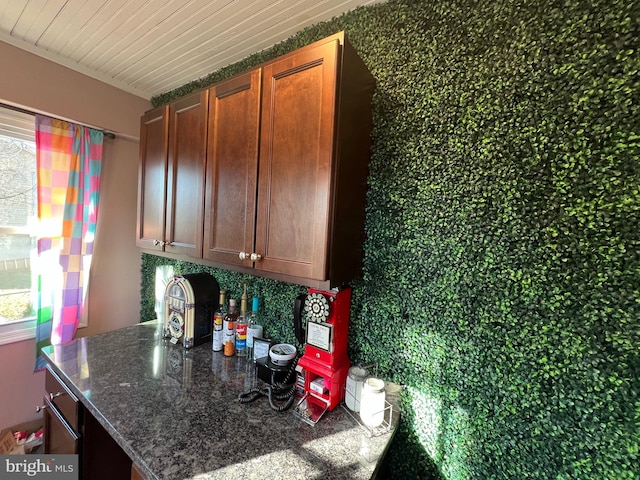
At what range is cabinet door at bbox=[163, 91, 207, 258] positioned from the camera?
1316 millimetres

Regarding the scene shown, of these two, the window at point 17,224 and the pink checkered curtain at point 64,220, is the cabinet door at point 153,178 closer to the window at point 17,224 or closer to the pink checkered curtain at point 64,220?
the pink checkered curtain at point 64,220

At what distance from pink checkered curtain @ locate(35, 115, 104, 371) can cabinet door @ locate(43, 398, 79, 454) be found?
70cm

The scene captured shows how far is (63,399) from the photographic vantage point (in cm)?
119

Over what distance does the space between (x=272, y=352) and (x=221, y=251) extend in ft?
1.74

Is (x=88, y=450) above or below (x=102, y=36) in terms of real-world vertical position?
below

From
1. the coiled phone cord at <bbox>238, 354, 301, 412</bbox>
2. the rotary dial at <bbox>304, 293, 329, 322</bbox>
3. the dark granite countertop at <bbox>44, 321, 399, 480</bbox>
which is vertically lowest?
the dark granite countertop at <bbox>44, 321, 399, 480</bbox>

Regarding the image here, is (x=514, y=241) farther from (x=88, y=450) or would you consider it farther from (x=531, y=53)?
(x=88, y=450)

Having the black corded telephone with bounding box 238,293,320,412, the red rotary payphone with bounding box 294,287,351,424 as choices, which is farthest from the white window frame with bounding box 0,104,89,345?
the red rotary payphone with bounding box 294,287,351,424

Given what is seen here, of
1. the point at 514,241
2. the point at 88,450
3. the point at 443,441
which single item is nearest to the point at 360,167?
the point at 514,241

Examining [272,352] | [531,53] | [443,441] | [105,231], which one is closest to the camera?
[531,53]

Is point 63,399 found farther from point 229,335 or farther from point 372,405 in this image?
point 372,405

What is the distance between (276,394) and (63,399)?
99 cm

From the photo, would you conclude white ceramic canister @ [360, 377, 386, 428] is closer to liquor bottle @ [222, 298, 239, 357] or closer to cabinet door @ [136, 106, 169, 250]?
liquor bottle @ [222, 298, 239, 357]

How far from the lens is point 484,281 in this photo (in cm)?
92
